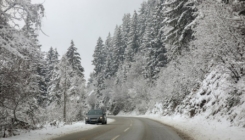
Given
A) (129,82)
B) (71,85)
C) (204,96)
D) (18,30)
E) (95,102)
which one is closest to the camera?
(18,30)

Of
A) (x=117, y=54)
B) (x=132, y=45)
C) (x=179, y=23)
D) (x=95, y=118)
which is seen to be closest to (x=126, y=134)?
(x=95, y=118)

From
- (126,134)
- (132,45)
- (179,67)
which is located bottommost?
(126,134)

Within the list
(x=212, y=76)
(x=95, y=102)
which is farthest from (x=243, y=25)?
(x=95, y=102)

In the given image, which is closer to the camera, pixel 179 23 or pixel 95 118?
pixel 95 118

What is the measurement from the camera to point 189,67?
26547mm

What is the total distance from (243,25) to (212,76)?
9.95 metres

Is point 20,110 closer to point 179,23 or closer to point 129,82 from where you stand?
point 179,23

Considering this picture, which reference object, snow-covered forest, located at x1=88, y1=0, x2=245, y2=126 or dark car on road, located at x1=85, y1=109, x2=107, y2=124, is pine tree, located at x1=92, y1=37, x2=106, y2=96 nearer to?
snow-covered forest, located at x1=88, y1=0, x2=245, y2=126

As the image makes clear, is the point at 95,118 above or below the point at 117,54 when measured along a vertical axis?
below

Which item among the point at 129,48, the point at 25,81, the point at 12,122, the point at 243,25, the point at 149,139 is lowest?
the point at 149,139

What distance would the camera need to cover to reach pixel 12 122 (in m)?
13.6

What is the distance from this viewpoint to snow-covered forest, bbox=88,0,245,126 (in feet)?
44.1

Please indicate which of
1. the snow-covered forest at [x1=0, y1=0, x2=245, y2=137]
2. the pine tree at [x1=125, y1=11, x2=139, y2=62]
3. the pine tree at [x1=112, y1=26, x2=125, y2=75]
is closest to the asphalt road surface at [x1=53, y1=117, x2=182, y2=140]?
the snow-covered forest at [x1=0, y1=0, x2=245, y2=137]

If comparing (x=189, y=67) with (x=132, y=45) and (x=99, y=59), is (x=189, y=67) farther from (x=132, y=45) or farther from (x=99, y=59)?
(x=99, y=59)
